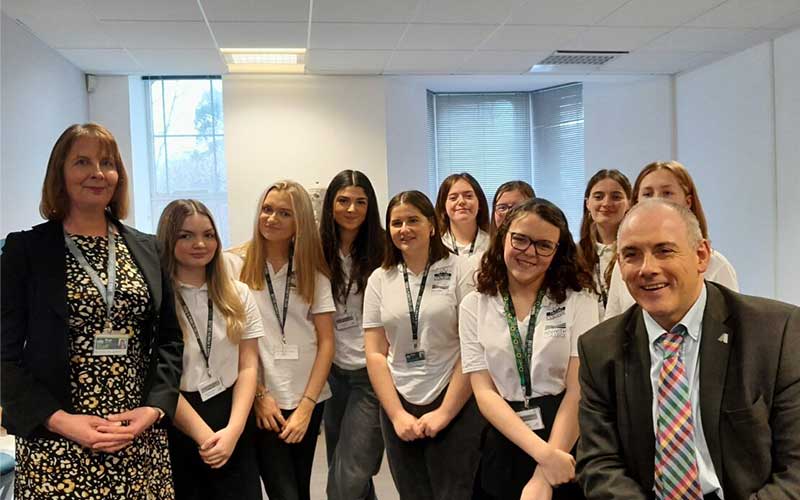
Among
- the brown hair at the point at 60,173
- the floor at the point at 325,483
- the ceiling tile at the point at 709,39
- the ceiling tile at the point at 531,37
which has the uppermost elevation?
the ceiling tile at the point at 709,39

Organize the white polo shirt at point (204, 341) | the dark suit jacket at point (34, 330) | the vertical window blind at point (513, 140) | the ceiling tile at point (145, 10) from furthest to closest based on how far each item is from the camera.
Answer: the vertical window blind at point (513, 140)
the ceiling tile at point (145, 10)
the white polo shirt at point (204, 341)
the dark suit jacket at point (34, 330)

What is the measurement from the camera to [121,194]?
2072 mm

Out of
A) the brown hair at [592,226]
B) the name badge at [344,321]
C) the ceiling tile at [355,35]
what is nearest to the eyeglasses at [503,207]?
the brown hair at [592,226]

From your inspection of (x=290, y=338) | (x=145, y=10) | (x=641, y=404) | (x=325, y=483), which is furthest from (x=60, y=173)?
(x=325, y=483)

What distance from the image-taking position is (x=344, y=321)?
111 inches

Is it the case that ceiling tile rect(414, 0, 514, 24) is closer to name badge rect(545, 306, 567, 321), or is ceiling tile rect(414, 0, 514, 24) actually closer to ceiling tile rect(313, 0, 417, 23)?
ceiling tile rect(313, 0, 417, 23)

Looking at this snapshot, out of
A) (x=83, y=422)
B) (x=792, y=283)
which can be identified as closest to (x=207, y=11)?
(x=83, y=422)

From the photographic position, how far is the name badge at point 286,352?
2.55m

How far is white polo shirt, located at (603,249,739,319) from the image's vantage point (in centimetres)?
220

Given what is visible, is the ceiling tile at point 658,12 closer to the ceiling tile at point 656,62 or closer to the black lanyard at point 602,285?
the ceiling tile at point 656,62

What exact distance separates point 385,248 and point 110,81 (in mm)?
4279

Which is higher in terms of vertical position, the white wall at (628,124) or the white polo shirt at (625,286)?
the white wall at (628,124)

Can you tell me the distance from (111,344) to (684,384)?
5.67ft

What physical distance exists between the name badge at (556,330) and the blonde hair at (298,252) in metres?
1.08
